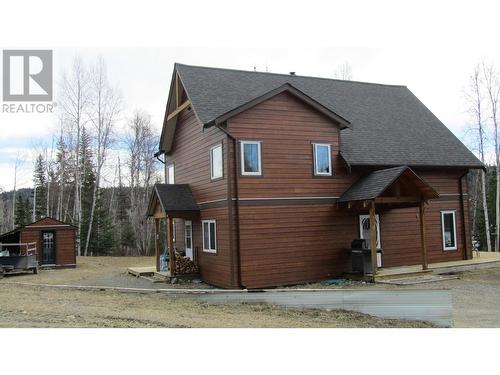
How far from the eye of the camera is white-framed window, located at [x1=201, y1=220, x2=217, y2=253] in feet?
48.0

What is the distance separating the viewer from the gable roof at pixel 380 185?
44.5 feet

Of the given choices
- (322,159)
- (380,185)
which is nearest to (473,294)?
(380,185)

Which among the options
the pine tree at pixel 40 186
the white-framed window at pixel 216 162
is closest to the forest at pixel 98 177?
the pine tree at pixel 40 186

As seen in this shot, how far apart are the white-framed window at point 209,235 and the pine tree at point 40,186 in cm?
2732

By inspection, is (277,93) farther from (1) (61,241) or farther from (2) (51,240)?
(2) (51,240)

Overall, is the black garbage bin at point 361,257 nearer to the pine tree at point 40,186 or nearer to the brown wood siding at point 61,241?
the brown wood siding at point 61,241

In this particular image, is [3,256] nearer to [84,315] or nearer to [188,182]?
[188,182]

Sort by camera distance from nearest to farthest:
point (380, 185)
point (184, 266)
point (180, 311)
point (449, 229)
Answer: point (180, 311)
point (380, 185)
point (184, 266)
point (449, 229)

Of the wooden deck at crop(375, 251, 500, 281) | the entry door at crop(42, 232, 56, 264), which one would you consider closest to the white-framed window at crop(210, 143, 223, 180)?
the wooden deck at crop(375, 251, 500, 281)

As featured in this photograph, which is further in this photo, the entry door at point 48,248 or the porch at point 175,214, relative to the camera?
the entry door at point 48,248

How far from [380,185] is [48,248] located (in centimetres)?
1525

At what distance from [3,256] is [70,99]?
13.1 m

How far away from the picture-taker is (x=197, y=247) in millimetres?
16125

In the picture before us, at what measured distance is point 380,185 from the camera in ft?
45.1
